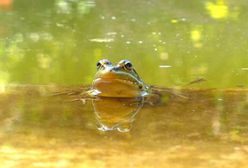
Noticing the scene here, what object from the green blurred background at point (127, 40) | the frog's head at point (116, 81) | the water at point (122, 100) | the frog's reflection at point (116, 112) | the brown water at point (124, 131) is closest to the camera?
the brown water at point (124, 131)

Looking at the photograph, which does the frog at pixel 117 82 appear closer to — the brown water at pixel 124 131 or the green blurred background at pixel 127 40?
the brown water at pixel 124 131

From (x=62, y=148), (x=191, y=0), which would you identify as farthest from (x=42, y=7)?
(x=62, y=148)

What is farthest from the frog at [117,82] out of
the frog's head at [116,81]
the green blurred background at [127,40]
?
the green blurred background at [127,40]

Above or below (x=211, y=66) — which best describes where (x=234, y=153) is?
above

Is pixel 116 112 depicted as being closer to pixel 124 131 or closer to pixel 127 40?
pixel 124 131

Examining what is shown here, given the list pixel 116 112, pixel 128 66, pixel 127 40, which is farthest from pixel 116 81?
pixel 127 40

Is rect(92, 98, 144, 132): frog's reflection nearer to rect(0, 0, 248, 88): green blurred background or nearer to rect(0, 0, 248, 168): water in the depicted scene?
rect(0, 0, 248, 168): water

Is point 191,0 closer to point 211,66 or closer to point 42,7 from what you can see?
point 42,7
